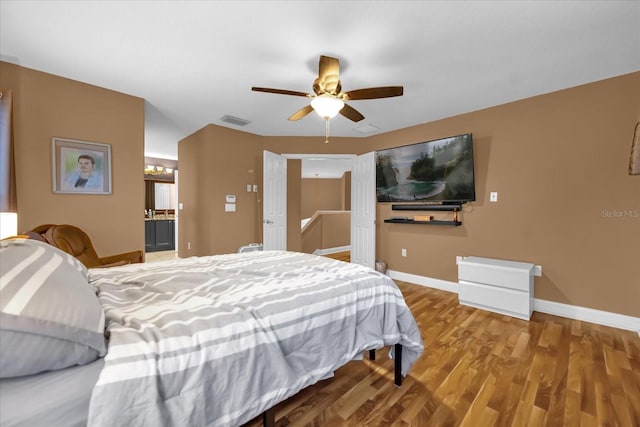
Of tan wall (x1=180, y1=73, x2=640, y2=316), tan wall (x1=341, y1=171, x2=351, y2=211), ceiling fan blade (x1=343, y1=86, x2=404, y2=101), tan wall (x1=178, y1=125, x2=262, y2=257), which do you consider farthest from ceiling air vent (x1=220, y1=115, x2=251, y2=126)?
tan wall (x1=341, y1=171, x2=351, y2=211)

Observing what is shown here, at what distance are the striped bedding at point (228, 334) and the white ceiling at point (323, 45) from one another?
1.72 meters

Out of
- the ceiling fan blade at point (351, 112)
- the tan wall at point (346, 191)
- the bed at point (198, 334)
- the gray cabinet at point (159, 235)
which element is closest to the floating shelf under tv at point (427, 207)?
the ceiling fan blade at point (351, 112)

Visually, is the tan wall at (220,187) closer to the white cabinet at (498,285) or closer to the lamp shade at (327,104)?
the lamp shade at (327,104)

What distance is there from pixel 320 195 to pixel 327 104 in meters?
8.72

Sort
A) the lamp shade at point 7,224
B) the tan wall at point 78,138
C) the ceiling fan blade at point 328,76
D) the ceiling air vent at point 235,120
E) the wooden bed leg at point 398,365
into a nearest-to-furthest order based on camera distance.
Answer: the wooden bed leg at point 398,365 → the lamp shade at point 7,224 → the ceiling fan blade at point 328,76 → the tan wall at point 78,138 → the ceiling air vent at point 235,120

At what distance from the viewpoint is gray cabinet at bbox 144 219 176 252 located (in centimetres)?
636

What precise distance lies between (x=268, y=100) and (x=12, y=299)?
9.62ft

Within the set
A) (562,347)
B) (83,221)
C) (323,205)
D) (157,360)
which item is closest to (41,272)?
(157,360)

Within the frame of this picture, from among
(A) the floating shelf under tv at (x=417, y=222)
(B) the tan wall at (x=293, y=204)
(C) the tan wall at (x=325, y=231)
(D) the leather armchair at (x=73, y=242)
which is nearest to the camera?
(D) the leather armchair at (x=73, y=242)

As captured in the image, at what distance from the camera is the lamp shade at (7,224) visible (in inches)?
73.9

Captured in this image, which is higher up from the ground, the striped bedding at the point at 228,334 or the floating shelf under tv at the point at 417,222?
the floating shelf under tv at the point at 417,222

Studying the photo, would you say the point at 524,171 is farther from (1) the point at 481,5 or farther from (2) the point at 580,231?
(1) the point at 481,5

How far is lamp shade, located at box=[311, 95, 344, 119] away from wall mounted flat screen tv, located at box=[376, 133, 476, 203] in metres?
2.04

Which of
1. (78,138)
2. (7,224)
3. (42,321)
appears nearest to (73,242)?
(7,224)
